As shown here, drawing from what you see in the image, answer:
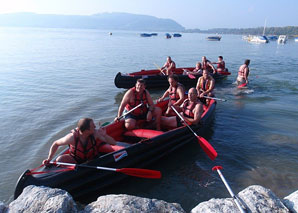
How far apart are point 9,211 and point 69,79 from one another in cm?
1215

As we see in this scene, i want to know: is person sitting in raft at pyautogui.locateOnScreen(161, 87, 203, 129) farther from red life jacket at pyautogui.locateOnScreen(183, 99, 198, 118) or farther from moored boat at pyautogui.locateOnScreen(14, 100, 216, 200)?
moored boat at pyautogui.locateOnScreen(14, 100, 216, 200)

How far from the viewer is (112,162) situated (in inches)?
171

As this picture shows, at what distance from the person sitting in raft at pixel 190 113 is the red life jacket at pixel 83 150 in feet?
7.99

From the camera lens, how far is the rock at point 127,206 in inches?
111

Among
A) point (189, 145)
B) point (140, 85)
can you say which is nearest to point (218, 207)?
point (189, 145)

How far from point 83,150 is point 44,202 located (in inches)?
54.8

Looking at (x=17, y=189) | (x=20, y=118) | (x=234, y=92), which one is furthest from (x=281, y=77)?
(x=17, y=189)

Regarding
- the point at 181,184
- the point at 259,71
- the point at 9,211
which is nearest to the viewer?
the point at 9,211

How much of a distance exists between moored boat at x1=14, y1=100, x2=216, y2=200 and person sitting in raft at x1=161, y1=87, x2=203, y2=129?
0.24 meters

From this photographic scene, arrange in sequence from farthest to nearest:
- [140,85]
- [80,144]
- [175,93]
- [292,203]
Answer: [175,93]
[140,85]
[80,144]
[292,203]

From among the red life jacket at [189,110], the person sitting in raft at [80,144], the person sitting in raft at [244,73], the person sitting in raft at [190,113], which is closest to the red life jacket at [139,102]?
the person sitting in raft at [190,113]

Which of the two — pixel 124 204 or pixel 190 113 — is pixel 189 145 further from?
pixel 124 204

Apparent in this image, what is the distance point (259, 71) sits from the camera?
18.0 m

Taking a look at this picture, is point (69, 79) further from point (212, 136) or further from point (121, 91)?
point (212, 136)
